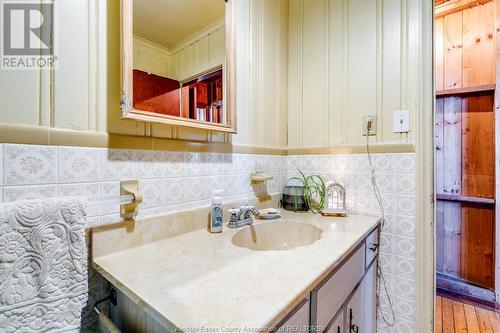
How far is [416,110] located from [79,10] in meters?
1.35

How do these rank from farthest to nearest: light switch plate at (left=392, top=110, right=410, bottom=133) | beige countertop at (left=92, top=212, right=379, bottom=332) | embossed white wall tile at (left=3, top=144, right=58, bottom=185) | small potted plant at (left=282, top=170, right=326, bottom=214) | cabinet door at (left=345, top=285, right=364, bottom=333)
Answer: small potted plant at (left=282, top=170, right=326, bottom=214)
light switch plate at (left=392, top=110, right=410, bottom=133)
cabinet door at (left=345, top=285, right=364, bottom=333)
embossed white wall tile at (left=3, top=144, right=58, bottom=185)
beige countertop at (left=92, top=212, right=379, bottom=332)

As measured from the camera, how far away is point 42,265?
1.78 ft

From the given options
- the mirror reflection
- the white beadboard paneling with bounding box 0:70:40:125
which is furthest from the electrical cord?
the white beadboard paneling with bounding box 0:70:40:125

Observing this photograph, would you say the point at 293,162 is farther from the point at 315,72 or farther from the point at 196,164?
the point at 196,164

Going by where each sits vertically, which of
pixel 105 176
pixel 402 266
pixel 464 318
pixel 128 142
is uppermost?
pixel 128 142

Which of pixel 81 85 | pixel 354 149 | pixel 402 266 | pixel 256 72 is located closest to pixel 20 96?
pixel 81 85

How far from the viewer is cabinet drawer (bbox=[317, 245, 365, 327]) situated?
0.66m

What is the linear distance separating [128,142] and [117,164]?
3.2 inches

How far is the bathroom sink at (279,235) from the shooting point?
41.7 inches

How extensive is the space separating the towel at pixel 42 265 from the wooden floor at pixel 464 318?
1952mm

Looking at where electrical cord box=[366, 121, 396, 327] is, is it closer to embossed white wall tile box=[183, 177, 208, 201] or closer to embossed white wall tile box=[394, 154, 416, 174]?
embossed white wall tile box=[394, 154, 416, 174]

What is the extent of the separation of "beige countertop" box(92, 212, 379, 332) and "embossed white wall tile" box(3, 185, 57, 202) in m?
0.17

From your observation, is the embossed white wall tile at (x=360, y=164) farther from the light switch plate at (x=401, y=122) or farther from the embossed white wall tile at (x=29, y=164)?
the embossed white wall tile at (x=29, y=164)

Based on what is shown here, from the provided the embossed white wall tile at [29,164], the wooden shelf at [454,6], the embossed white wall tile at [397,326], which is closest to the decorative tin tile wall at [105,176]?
the embossed white wall tile at [29,164]
